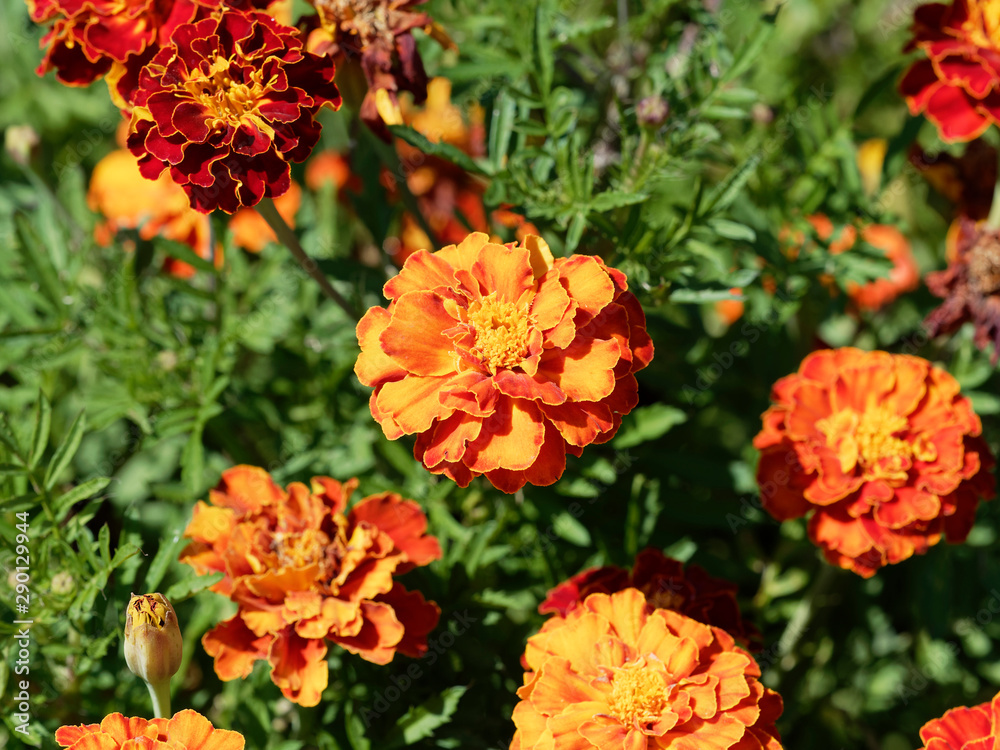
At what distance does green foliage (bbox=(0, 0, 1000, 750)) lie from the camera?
1.41 meters

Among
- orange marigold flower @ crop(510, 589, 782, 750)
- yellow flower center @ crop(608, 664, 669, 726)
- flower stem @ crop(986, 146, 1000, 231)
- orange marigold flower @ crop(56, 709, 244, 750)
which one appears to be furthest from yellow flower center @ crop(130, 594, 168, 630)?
flower stem @ crop(986, 146, 1000, 231)

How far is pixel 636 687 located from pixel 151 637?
0.57 m

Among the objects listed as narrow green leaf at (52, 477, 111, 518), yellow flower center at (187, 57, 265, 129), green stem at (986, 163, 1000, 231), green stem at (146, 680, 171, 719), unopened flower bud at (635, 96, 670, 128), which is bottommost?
green stem at (146, 680, 171, 719)

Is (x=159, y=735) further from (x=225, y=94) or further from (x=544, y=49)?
(x=544, y=49)

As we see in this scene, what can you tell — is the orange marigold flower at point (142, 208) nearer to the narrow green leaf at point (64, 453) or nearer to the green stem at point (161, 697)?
the narrow green leaf at point (64, 453)

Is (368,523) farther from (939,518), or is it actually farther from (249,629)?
(939,518)

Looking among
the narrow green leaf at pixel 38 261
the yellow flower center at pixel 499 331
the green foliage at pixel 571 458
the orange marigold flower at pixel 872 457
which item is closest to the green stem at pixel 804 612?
the green foliage at pixel 571 458

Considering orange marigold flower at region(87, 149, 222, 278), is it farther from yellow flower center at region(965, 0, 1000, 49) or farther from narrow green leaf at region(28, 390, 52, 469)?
yellow flower center at region(965, 0, 1000, 49)

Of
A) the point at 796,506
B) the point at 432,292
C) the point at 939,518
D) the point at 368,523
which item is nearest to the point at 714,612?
the point at 796,506

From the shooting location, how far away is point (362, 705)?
4.64ft

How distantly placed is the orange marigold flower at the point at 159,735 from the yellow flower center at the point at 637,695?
43cm

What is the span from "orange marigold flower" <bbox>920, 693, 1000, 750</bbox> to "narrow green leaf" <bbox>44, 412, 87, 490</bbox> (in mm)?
1176

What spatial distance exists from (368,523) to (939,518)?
0.84 m

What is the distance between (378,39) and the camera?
1387mm
